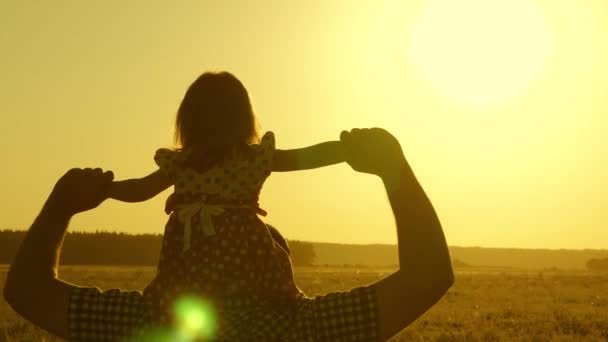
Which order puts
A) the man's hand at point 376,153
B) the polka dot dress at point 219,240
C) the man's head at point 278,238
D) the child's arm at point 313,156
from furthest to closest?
A: the man's head at point 278,238, the child's arm at point 313,156, the polka dot dress at point 219,240, the man's hand at point 376,153

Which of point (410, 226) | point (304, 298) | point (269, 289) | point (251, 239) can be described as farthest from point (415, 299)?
point (251, 239)

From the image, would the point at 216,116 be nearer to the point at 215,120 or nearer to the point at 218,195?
the point at 215,120

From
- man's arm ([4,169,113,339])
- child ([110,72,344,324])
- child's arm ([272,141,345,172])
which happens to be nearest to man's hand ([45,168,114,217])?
man's arm ([4,169,113,339])

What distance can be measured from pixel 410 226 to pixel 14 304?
3.80 ft

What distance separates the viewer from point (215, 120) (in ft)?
8.78

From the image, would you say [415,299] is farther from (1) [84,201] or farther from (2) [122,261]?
(2) [122,261]

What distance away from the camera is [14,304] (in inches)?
87.4

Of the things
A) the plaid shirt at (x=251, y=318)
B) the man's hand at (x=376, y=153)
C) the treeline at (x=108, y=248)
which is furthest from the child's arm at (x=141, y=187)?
the treeline at (x=108, y=248)

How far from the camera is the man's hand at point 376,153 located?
2.16 meters

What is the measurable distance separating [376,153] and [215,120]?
2.35 feet

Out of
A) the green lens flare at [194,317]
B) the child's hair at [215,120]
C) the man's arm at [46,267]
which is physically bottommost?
the green lens flare at [194,317]

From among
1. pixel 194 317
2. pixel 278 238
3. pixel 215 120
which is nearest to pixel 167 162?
pixel 215 120

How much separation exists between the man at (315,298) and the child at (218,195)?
0.43 ft

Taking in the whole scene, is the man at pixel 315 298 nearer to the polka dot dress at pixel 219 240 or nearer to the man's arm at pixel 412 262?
the man's arm at pixel 412 262
